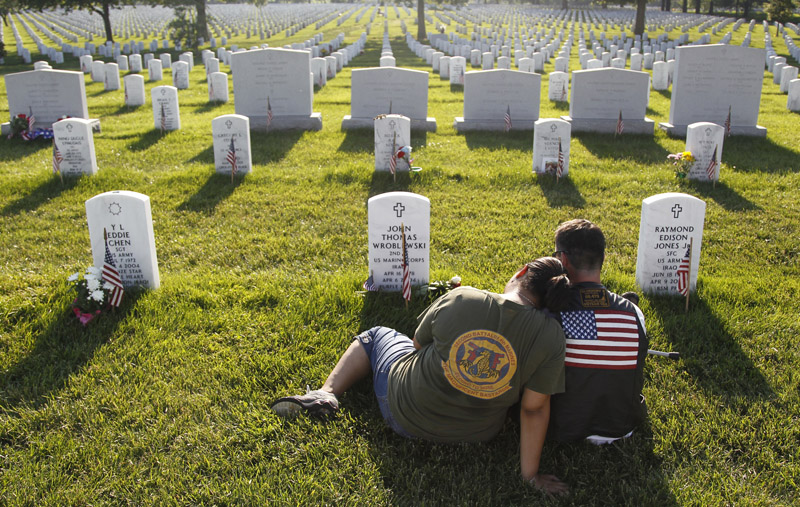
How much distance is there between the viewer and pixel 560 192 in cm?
889

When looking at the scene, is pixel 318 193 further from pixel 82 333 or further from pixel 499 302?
pixel 499 302

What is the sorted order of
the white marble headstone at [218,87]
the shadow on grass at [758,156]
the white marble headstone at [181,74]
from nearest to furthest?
the shadow on grass at [758,156]
the white marble headstone at [218,87]
the white marble headstone at [181,74]

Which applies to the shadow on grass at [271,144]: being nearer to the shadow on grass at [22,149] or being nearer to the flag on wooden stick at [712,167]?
the shadow on grass at [22,149]

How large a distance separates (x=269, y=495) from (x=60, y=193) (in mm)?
7237

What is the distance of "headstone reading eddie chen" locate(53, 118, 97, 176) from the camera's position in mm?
9359

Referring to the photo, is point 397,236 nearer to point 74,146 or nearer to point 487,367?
point 487,367

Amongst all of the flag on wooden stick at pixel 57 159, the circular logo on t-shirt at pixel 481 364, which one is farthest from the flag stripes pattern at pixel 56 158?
the circular logo on t-shirt at pixel 481 364

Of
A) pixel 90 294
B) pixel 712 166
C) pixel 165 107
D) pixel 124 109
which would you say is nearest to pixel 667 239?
pixel 712 166

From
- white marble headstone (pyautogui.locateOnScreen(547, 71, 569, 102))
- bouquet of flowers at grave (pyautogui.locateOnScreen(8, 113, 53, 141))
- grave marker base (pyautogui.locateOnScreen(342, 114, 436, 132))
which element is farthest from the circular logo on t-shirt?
white marble headstone (pyautogui.locateOnScreen(547, 71, 569, 102))

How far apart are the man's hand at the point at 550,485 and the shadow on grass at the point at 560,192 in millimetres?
5364

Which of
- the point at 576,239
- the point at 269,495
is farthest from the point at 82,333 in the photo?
the point at 576,239

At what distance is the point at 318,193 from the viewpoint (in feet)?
29.2

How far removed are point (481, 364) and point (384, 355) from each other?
3.22ft

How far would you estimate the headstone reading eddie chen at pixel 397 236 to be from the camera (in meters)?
5.60
